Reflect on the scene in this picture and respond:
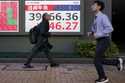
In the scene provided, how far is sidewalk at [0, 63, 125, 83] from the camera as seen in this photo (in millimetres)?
10396

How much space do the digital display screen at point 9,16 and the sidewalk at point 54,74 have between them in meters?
1.67

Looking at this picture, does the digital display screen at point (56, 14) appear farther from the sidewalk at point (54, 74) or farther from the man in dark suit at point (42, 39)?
the man in dark suit at point (42, 39)

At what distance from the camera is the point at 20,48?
14.3m

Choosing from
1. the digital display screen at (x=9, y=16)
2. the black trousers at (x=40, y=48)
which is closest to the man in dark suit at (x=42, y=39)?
the black trousers at (x=40, y=48)

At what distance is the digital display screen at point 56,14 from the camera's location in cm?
1412

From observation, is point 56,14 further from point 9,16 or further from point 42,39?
point 42,39

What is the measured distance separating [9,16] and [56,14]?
1608 mm

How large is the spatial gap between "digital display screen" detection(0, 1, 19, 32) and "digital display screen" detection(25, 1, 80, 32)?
0.35 meters

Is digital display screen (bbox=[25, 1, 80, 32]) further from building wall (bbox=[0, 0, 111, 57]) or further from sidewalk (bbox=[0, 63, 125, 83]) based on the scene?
sidewalk (bbox=[0, 63, 125, 83])

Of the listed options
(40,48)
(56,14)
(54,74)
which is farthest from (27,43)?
(54,74)

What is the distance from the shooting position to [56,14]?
14.2 metres

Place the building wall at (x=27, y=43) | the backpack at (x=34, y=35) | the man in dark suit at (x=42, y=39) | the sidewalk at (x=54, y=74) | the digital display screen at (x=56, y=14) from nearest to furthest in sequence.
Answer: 1. the sidewalk at (x=54, y=74)
2. the man in dark suit at (x=42, y=39)
3. the backpack at (x=34, y=35)
4. the digital display screen at (x=56, y=14)
5. the building wall at (x=27, y=43)

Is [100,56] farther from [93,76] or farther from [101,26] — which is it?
[93,76]

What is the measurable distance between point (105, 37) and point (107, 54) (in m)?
3.60
